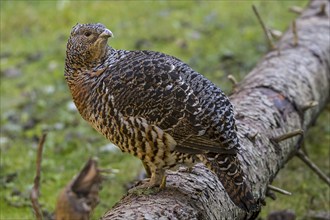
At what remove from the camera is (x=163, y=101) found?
4469mm

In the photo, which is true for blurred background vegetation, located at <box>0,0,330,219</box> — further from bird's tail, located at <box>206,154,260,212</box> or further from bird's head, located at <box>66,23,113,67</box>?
bird's tail, located at <box>206,154,260,212</box>

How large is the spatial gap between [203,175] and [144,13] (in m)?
6.23

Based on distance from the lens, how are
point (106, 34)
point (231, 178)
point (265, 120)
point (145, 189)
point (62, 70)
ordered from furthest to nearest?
1. point (62, 70)
2. point (265, 120)
3. point (106, 34)
4. point (145, 189)
5. point (231, 178)

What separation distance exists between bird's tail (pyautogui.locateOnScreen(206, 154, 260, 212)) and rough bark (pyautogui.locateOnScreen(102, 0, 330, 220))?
193mm

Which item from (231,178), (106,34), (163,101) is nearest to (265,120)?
(231,178)

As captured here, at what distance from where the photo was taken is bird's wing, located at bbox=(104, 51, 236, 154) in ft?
14.5

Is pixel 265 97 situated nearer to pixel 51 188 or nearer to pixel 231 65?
pixel 51 188

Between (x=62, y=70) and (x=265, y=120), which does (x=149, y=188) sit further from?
(x=62, y=70)

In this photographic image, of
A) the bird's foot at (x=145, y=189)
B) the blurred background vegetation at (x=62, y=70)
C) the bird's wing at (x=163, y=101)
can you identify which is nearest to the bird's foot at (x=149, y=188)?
the bird's foot at (x=145, y=189)

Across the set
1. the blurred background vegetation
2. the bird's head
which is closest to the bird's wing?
the bird's head

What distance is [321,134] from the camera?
770 cm

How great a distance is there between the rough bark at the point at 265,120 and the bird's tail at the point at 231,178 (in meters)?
0.19

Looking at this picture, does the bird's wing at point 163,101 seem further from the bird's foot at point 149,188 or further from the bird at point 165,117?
the bird's foot at point 149,188

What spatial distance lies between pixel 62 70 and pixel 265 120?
434 centimetres
